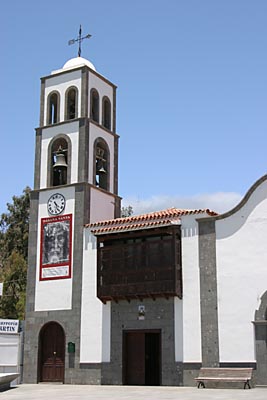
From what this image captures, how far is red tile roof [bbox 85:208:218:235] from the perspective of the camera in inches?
961

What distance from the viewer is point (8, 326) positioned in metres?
26.6

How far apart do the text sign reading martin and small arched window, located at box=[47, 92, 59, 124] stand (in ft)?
31.8

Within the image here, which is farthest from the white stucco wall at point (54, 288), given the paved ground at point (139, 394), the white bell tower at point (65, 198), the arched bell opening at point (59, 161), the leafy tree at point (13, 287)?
the leafy tree at point (13, 287)

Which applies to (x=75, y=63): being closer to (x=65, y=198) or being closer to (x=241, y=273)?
(x=65, y=198)

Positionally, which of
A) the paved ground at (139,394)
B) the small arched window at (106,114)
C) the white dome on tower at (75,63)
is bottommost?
the paved ground at (139,394)

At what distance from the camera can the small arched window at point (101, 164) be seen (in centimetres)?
2912

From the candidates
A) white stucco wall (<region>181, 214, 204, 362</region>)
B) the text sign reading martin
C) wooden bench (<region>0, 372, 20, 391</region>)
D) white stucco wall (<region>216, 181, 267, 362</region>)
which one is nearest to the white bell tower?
the text sign reading martin

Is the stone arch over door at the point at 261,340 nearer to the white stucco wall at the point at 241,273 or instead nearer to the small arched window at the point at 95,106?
the white stucco wall at the point at 241,273

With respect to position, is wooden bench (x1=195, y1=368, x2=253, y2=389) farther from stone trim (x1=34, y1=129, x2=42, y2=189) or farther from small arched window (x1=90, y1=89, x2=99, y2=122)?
small arched window (x1=90, y1=89, x2=99, y2=122)

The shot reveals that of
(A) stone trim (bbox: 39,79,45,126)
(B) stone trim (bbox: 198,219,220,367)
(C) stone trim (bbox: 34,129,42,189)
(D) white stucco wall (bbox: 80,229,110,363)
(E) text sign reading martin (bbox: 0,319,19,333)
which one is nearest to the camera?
(B) stone trim (bbox: 198,219,220,367)

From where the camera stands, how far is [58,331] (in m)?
26.8

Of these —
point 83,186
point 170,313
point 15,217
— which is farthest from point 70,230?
point 15,217

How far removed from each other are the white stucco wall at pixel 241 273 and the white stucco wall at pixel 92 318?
5.13 metres

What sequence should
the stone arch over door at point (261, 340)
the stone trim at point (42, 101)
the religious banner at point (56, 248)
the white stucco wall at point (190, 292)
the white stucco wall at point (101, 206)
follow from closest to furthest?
1. the stone arch over door at point (261, 340)
2. the white stucco wall at point (190, 292)
3. the religious banner at point (56, 248)
4. the white stucco wall at point (101, 206)
5. the stone trim at point (42, 101)
